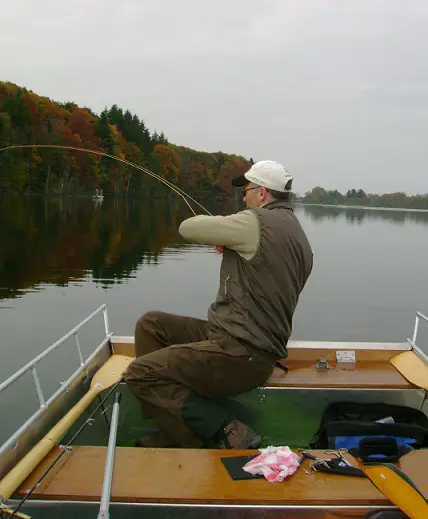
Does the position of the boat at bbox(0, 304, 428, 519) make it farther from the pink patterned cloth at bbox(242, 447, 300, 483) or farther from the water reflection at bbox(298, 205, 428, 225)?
the water reflection at bbox(298, 205, 428, 225)

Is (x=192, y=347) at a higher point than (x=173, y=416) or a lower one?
higher

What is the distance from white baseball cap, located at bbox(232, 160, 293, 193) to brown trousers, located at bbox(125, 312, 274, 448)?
1.24 meters

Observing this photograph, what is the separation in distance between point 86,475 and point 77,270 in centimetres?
1720

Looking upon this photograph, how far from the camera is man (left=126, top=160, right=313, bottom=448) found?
367cm

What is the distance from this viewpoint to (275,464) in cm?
315

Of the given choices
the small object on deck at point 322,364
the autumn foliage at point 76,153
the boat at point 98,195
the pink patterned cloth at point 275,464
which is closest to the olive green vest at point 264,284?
the pink patterned cloth at point 275,464

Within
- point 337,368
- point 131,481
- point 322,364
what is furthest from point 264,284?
point 337,368

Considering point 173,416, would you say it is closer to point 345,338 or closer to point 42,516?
point 42,516

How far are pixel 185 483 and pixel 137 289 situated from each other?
14075 millimetres

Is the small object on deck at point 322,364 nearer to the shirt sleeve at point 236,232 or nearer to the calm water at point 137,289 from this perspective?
the shirt sleeve at point 236,232

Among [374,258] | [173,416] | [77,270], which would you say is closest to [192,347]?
[173,416]

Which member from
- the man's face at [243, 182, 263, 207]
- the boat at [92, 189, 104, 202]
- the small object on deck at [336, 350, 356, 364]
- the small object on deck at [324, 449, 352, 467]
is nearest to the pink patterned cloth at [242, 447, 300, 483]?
the small object on deck at [324, 449, 352, 467]

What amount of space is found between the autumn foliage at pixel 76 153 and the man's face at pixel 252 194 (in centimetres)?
5998

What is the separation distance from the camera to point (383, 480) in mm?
2992
